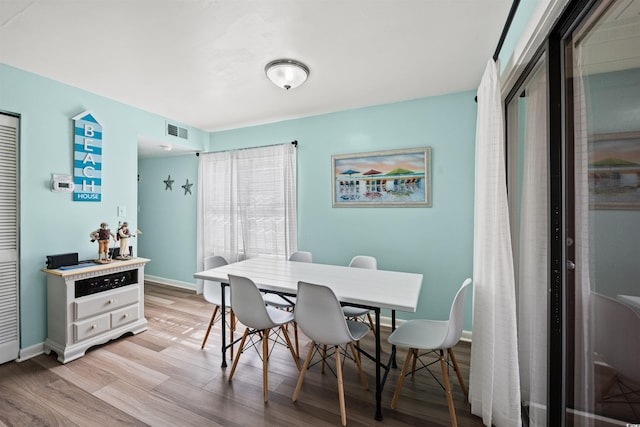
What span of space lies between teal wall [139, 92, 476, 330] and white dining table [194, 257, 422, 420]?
81cm

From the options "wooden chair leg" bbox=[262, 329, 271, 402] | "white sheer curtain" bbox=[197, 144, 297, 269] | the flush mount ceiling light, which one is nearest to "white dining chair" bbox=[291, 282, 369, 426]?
"wooden chair leg" bbox=[262, 329, 271, 402]

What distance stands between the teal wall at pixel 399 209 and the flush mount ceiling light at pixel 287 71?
119cm

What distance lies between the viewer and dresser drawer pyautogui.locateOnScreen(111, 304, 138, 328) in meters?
2.86

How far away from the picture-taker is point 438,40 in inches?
80.9

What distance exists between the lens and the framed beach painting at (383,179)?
3098 mm

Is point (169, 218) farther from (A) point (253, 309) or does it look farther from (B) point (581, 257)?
(B) point (581, 257)

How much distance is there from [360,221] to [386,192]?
1.56 ft

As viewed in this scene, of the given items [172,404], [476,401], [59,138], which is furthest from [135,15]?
[476,401]

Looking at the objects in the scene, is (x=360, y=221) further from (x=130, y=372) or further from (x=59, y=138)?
(x=59, y=138)

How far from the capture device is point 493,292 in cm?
172

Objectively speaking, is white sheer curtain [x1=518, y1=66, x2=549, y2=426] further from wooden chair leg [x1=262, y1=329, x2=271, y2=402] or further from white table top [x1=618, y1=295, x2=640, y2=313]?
wooden chair leg [x1=262, y1=329, x2=271, y2=402]

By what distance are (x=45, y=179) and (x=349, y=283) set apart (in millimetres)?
3056

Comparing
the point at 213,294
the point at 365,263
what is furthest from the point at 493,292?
the point at 213,294

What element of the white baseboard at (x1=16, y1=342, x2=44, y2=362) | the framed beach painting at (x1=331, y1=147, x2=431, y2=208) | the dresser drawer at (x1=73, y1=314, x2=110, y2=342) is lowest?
the white baseboard at (x1=16, y1=342, x2=44, y2=362)
